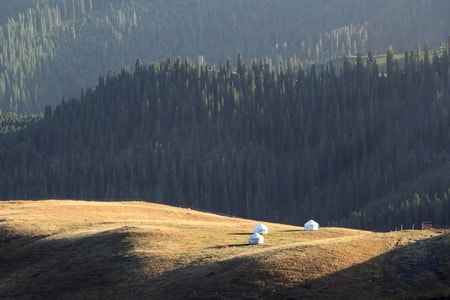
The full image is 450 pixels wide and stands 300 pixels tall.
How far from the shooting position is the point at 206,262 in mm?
96312

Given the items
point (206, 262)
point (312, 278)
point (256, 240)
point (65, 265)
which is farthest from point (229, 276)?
point (65, 265)

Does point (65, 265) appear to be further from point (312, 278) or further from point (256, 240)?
point (312, 278)

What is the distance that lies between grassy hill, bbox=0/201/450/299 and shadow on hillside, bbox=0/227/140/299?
4.7 inches

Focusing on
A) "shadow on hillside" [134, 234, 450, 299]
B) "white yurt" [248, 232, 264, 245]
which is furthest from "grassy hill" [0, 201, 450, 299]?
"white yurt" [248, 232, 264, 245]

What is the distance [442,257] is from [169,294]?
23.1m

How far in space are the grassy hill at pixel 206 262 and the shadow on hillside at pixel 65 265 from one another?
4.7 inches

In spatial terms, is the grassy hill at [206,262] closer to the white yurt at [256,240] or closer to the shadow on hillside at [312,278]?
the shadow on hillside at [312,278]

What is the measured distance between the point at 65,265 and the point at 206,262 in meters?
15.9

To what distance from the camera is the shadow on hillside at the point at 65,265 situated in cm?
9750

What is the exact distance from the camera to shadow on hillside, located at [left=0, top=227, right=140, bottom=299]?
320 feet

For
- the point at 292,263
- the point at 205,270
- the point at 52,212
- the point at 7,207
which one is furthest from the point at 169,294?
the point at 7,207

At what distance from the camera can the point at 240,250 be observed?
102 m

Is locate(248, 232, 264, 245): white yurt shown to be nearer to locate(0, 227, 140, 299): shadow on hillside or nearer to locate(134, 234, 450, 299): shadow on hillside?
locate(134, 234, 450, 299): shadow on hillside

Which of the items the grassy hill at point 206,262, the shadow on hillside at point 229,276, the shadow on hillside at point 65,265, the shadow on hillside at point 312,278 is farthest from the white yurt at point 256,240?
the shadow on hillside at point 65,265
